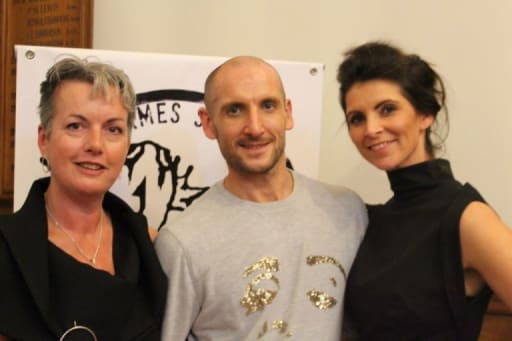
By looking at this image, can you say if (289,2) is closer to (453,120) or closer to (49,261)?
(453,120)

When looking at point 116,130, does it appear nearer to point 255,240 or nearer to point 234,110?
point 234,110

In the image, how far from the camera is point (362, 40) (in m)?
2.06

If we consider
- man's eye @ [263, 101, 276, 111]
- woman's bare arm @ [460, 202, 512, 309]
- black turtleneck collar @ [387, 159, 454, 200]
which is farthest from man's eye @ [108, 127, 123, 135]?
woman's bare arm @ [460, 202, 512, 309]

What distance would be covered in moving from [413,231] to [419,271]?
0.10m

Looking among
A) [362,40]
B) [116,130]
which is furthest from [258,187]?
[362,40]

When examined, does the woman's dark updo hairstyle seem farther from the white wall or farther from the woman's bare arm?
the white wall

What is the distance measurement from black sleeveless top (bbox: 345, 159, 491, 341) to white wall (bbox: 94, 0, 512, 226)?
725mm

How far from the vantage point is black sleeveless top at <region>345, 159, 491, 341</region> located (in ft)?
3.97

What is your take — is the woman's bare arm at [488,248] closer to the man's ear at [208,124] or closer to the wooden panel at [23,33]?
the man's ear at [208,124]

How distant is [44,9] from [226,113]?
2.92 ft

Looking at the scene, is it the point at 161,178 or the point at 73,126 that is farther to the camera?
the point at 161,178

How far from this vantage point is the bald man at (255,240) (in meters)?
1.31

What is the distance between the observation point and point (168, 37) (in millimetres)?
2102

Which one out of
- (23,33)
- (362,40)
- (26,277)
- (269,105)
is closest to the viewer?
(26,277)
